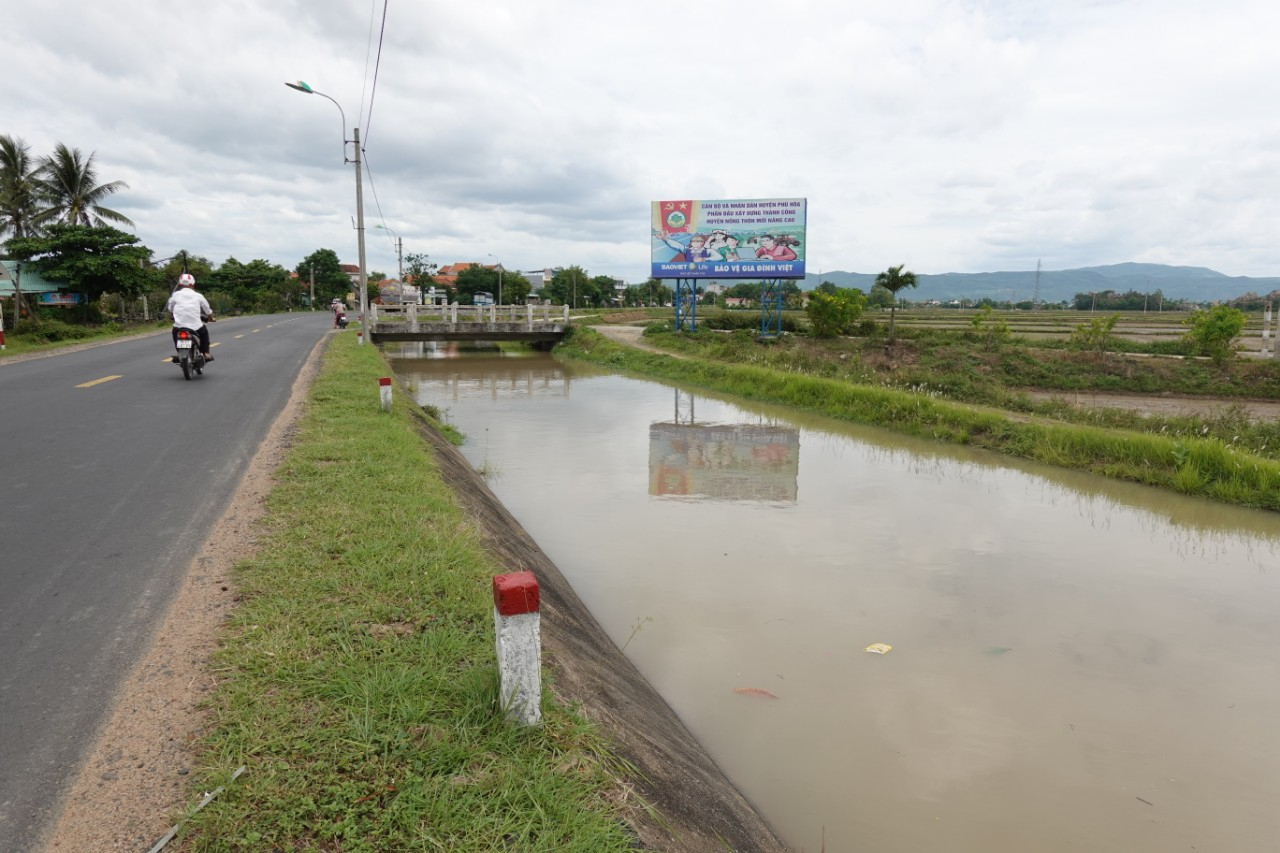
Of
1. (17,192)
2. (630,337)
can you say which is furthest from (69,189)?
(630,337)

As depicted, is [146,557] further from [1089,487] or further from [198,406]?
[1089,487]

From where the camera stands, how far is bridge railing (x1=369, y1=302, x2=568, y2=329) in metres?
32.1

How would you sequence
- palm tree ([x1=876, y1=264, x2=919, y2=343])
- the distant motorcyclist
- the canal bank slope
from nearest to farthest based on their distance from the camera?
the canal bank slope < the distant motorcyclist < palm tree ([x1=876, y1=264, x2=919, y2=343])

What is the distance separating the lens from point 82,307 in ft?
97.0

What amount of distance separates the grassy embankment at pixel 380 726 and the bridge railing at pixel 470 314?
28.5 metres

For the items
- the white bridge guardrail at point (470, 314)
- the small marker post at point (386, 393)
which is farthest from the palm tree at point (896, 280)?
the small marker post at point (386, 393)

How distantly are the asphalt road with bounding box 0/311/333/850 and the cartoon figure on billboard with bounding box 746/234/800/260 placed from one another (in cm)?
2277

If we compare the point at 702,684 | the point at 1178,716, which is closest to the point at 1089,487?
the point at 1178,716

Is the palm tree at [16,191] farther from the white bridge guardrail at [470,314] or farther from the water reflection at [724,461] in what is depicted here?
the water reflection at [724,461]

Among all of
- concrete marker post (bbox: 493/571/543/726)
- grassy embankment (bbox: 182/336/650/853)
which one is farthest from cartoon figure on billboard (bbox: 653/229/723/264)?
concrete marker post (bbox: 493/571/543/726)

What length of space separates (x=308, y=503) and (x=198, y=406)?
5.20m

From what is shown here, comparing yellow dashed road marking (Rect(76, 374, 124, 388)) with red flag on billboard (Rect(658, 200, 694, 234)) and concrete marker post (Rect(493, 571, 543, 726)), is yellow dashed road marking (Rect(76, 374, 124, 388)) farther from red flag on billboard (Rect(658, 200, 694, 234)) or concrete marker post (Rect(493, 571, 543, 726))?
red flag on billboard (Rect(658, 200, 694, 234))

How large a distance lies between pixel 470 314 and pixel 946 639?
29613mm

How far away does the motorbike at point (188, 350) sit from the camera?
38.0 feet
